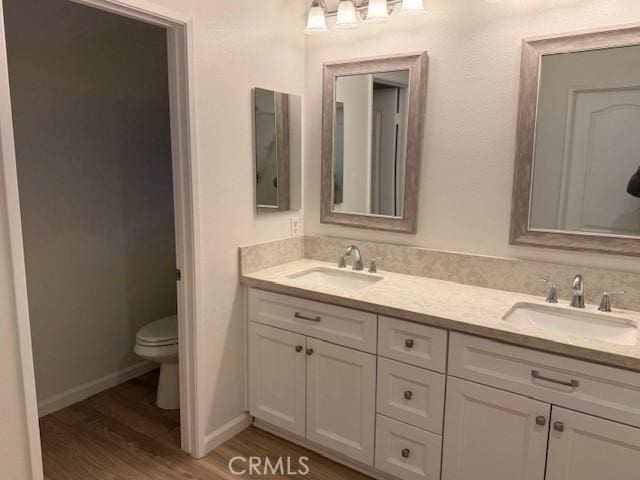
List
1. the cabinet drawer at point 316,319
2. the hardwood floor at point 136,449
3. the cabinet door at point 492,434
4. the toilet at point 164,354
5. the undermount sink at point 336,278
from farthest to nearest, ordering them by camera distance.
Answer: the toilet at point 164,354, the undermount sink at point 336,278, the hardwood floor at point 136,449, the cabinet drawer at point 316,319, the cabinet door at point 492,434

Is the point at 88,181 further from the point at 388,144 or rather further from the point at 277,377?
the point at 388,144

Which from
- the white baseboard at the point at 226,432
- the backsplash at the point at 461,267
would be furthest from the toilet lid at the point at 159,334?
the backsplash at the point at 461,267

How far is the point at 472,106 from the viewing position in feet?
7.29

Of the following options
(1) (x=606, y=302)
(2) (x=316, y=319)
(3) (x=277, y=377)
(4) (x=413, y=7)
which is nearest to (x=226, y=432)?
(3) (x=277, y=377)

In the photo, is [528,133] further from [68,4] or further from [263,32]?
[68,4]

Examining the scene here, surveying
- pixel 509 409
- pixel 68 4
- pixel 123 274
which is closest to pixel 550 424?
pixel 509 409

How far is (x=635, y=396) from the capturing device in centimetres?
153

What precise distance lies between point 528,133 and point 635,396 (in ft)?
3.59

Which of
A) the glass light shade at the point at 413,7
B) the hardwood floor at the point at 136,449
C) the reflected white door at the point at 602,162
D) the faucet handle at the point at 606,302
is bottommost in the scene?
the hardwood floor at the point at 136,449

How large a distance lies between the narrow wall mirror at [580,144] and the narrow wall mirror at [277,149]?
114 cm

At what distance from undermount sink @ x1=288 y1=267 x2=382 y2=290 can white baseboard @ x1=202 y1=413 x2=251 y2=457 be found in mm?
791

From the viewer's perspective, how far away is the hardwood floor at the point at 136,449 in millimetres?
2238

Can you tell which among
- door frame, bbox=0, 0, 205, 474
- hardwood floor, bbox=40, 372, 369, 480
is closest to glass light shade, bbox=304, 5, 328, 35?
door frame, bbox=0, 0, 205, 474

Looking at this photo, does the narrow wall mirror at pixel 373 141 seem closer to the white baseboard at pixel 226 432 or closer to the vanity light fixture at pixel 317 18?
the vanity light fixture at pixel 317 18
